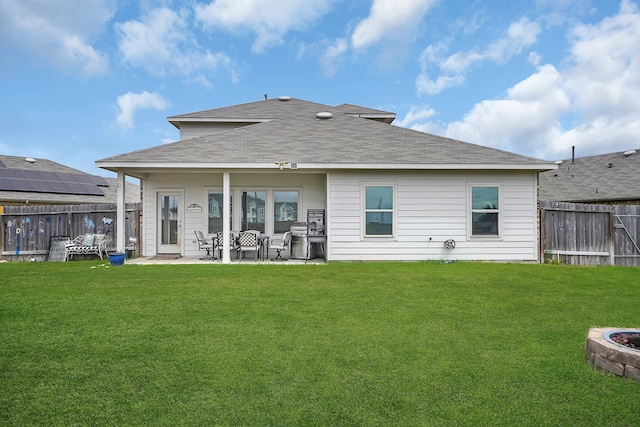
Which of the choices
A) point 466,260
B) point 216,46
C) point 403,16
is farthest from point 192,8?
point 466,260

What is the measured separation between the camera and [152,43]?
15188mm

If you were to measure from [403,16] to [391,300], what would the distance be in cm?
1038

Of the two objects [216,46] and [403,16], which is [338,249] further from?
[216,46]

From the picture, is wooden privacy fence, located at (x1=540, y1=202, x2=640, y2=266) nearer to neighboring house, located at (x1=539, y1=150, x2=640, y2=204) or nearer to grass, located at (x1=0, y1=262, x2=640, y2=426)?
neighboring house, located at (x1=539, y1=150, x2=640, y2=204)

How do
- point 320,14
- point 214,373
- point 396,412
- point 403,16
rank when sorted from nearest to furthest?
point 396,412, point 214,373, point 403,16, point 320,14

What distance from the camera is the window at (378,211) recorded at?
12.1m

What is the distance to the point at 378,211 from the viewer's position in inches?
477

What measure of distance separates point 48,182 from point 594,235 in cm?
2389

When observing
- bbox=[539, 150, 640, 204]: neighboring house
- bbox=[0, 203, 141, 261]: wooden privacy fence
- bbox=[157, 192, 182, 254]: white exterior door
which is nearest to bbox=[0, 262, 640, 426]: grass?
bbox=[157, 192, 182, 254]: white exterior door

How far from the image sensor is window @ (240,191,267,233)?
13.4 metres

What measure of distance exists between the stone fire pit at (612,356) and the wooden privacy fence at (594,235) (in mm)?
9527

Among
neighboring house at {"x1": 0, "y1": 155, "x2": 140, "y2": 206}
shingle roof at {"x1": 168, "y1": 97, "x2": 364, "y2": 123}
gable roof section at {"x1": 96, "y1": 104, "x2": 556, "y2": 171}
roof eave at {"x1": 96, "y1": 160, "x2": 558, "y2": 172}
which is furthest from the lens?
neighboring house at {"x1": 0, "y1": 155, "x2": 140, "y2": 206}

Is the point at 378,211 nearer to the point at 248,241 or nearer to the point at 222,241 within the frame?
the point at 248,241

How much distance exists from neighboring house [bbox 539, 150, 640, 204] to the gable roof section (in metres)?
8.19
